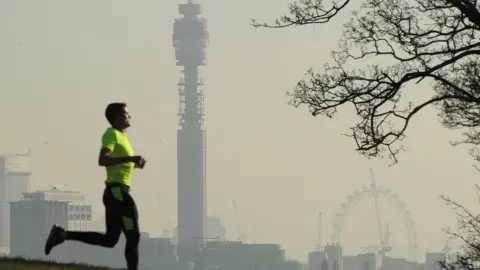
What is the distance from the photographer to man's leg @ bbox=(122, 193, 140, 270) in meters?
22.4

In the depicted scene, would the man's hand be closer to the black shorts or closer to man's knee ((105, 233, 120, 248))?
the black shorts

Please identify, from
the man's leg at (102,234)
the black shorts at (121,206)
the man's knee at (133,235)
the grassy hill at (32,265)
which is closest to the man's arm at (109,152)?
the black shorts at (121,206)

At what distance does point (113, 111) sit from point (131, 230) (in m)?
1.44

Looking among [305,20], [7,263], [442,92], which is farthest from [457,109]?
[7,263]

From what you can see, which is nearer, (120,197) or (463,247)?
(120,197)

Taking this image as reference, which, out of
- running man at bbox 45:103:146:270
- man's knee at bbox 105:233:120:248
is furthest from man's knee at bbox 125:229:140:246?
man's knee at bbox 105:233:120:248

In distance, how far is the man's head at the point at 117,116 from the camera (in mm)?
22516

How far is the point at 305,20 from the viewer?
28.8 metres

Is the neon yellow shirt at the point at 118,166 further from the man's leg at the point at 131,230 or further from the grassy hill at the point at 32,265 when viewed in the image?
the grassy hill at the point at 32,265

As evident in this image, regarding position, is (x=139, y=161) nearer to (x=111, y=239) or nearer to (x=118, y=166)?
(x=118, y=166)

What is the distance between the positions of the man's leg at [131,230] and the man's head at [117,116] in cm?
84

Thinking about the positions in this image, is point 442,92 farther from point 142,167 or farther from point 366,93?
point 142,167

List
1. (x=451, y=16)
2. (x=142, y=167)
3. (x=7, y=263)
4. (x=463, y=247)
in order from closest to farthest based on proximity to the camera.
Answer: (x=142, y=167)
(x=7, y=263)
(x=451, y=16)
(x=463, y=247)

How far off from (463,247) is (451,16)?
5.62 m
